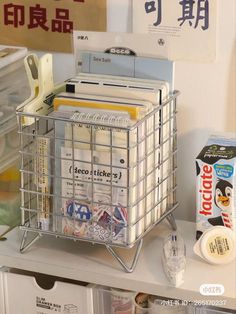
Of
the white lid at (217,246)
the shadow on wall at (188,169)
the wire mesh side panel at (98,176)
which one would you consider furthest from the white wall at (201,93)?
the white lid at (217,246)

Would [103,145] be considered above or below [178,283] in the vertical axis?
above

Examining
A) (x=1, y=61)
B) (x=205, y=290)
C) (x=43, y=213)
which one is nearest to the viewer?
(x=205, y=290)

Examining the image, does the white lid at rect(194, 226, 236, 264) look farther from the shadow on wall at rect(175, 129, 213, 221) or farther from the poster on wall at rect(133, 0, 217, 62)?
the poster on wall at rect(133, 0, 217, 62)

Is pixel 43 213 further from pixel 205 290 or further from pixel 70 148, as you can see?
pixel 205 290

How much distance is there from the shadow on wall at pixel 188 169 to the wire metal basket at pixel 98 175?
0.41 ft

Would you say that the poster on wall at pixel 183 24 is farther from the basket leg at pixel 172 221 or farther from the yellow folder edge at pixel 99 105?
the basket leg at pixel 172 221

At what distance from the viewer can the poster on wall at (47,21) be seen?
1446mm

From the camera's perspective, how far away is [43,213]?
1296mm

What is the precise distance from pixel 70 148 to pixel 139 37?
0.24 metres

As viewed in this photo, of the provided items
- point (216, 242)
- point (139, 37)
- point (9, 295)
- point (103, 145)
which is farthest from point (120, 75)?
point (9, 295)

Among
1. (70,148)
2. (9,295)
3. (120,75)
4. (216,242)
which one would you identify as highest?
(120,75)

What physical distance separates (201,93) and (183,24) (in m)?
0.14

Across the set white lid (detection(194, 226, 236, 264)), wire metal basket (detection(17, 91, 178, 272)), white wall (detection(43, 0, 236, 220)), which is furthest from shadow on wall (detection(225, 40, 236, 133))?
white lid (detection(194, 226, 236, 264))

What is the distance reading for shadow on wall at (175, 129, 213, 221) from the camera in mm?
1454
